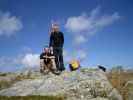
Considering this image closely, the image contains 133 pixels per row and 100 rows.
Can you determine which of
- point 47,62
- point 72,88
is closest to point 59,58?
point 47,62

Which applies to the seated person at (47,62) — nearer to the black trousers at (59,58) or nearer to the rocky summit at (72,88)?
the black trousers at (59,58)

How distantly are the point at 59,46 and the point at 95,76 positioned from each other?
4734 millimetres

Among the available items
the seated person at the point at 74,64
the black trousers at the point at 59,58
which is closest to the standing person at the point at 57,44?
the black trousers at the point at 59,58

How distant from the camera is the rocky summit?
1423 cm

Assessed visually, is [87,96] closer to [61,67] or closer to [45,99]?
[45,99]

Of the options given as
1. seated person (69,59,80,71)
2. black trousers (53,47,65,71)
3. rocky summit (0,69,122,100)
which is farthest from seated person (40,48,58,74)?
rocky summit (0,69,122,100)

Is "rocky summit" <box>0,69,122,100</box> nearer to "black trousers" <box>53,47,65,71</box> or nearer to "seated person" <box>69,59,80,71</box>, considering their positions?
"seated person" <box>69,59,80,71</box>

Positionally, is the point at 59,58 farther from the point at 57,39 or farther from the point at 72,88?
the point at 72,88

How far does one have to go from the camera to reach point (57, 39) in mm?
19281

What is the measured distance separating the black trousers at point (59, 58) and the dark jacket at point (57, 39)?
29cm

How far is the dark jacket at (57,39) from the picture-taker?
1930 cm

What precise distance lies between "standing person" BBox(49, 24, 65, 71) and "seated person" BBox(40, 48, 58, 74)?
15.6 inches

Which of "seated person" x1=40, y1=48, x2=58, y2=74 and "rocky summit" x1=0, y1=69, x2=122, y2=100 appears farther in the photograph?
"seated person" x1=40, y1=48, x2=58, y2=74

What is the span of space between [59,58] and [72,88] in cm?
522
